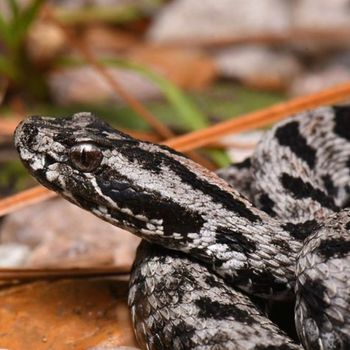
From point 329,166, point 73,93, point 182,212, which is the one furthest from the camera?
point 73,93

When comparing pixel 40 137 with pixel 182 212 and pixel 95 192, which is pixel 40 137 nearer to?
pixel 95 192

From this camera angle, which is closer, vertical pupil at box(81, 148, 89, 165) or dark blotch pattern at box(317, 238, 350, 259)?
dark blotch pattern at box(317, 238, 350, 259)

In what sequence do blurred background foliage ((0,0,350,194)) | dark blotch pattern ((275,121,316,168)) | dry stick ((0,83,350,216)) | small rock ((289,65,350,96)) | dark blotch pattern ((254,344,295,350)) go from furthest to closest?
small rock ((289,65,350,96)) < blurred background foliage ((0,0,350,194)) < dry stick ((0,83,350,216)) < dark blotch pattern ((275,121,316,168)) < dark blotch pattern ((254,344,295,350))

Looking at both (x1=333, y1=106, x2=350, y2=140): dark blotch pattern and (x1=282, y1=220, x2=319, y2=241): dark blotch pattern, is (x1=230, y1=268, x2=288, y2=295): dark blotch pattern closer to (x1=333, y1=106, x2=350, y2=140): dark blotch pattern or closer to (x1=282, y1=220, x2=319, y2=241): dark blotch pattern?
(x1=282, y1=220, x2=319, y2=241): dark blotch pattern

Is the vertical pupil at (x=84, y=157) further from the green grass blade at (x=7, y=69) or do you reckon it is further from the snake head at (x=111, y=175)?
the green grass blade at (x=7, y=69)

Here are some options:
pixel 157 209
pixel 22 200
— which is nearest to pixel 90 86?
pixel 22 200

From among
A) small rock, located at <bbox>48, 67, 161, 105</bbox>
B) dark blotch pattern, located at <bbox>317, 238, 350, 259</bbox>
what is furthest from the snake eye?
small rock, located at <bbox>48, 67, 161, 105</bbox>

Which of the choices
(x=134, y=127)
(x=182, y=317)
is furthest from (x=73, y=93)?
(x=182, y=317)
